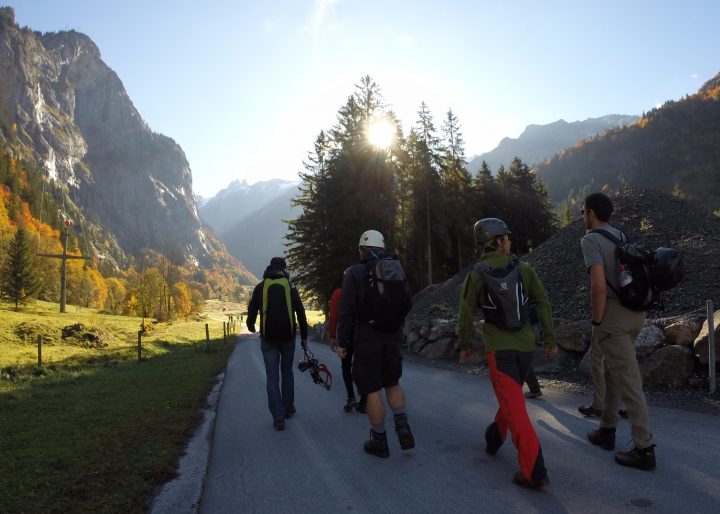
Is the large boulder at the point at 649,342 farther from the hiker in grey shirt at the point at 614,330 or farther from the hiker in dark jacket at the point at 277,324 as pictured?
the hiker in dark jacket at the point at 277,324

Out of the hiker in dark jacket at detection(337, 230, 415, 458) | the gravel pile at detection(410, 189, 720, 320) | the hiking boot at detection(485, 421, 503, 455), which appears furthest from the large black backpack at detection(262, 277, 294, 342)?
the gravel pile at detection(410, 189, 720, 320)

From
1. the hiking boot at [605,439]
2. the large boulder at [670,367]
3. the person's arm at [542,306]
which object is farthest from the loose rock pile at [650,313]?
the person's arm at [542,306]

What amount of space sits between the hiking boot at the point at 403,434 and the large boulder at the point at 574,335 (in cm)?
570

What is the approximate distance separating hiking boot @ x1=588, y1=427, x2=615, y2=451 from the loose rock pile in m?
3.19

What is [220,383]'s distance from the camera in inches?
449

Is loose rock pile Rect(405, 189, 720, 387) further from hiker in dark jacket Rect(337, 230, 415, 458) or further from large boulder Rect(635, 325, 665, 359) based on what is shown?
hiker in dark jacket Rect(337, 230, 415, 458)

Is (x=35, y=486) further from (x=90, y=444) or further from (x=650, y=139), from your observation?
(x=650, y=139)

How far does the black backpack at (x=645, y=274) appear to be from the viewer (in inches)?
149

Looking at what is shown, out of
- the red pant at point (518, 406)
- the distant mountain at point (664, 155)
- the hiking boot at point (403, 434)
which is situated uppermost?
the distant mountain at point (664, 155)

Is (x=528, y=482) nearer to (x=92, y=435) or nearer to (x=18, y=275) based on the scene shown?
(x=92, y=435)

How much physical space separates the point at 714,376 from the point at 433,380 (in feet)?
15.2

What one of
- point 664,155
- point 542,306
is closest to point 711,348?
point 542,306

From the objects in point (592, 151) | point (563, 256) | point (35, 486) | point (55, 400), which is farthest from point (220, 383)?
point (592, 151)

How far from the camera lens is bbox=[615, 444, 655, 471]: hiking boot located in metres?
3.68
